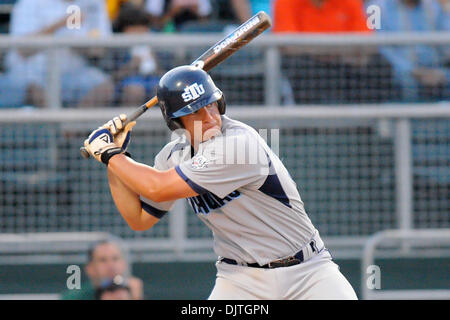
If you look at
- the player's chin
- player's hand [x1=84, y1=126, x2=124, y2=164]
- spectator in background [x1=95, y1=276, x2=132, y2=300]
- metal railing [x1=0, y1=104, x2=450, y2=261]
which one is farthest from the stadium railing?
the player's chin

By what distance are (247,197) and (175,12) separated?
13.8 ft

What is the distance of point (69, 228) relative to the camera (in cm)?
644

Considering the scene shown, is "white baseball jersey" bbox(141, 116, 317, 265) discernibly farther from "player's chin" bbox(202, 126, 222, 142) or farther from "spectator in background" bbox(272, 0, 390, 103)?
"spectator in background" bbox(272, 0, 390, 103)

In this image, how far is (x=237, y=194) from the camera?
4.52m

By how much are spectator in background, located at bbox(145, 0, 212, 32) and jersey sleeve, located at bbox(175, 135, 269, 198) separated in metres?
4.00

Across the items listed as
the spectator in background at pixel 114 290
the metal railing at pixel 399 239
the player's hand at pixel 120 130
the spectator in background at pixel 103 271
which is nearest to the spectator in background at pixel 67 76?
the spectator in background at pixel 103 271

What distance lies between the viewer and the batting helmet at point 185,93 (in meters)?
4.41

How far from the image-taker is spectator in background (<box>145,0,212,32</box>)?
27.2 feet

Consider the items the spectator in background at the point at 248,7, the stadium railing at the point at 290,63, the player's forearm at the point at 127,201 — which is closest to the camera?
the player's forearm at the point at 127,201

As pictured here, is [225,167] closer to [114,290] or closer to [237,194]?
[237,194]

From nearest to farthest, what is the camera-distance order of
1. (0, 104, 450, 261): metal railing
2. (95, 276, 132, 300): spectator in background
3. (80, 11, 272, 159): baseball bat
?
(80, 11, 272, 159): baseball bat, (95, 276, 132, 300): spectator in background, (0, 104, 450, 261): metal railing

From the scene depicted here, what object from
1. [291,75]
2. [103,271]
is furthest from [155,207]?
[291,75]

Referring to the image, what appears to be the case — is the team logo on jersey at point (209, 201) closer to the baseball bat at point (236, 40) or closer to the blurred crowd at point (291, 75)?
the baseball bat at point (236, 40)
